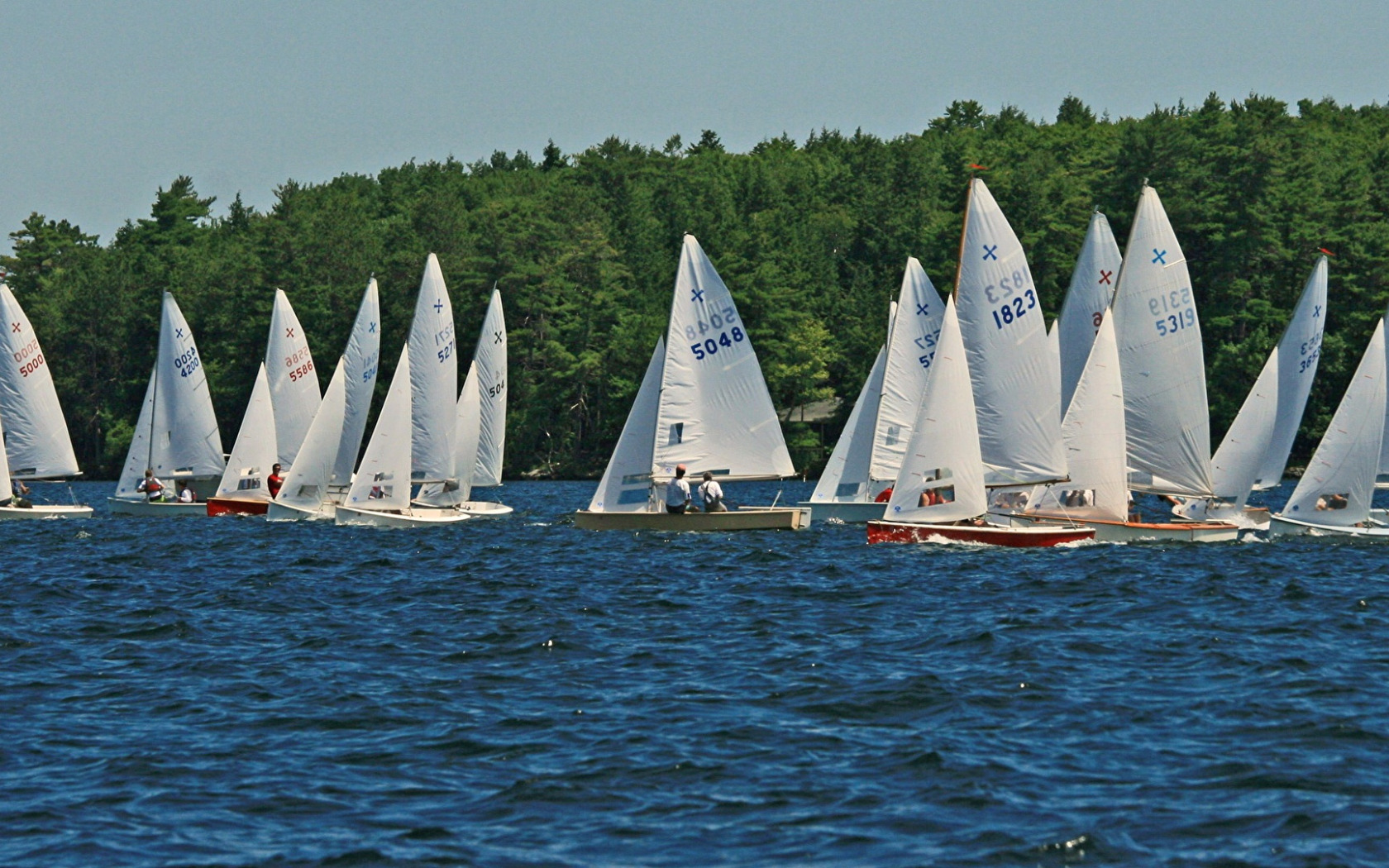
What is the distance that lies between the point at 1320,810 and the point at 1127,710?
3.69 meters

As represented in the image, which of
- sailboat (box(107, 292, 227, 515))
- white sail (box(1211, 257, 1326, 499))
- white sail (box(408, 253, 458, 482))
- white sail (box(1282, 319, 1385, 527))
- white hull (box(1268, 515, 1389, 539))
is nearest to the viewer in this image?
white sail (box(1282, 319, 1385, 527))

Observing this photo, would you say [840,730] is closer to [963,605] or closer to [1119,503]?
[963,605]

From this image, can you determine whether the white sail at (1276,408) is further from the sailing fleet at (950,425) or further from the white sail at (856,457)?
the white sail at (856,457)

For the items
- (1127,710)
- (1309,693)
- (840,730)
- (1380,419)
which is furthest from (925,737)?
(1380,419)

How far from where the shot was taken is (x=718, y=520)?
37.1 meters

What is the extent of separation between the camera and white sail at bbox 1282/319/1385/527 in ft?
115

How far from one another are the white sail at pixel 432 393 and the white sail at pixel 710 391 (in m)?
9.03

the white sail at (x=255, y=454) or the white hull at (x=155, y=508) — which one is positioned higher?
the white sail at (x=255, y=454)

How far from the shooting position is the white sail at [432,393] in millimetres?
44906

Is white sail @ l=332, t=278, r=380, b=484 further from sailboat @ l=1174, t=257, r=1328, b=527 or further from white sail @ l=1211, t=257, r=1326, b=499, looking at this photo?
white sail @ l=1211, t=257, r=1326, b=499

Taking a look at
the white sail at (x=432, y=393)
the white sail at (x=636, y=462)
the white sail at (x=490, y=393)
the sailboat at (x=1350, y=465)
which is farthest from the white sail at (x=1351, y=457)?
the white sail at (x=490, y=393)

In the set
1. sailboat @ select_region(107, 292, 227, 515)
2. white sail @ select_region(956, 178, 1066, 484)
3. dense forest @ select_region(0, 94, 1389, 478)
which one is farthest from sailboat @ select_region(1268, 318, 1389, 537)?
dense forest @ select_region(0, 94, 1389, 478)

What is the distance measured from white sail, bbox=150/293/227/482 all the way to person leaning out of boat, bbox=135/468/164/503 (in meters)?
0.66

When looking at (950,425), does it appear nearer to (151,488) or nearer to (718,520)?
(718,520)
